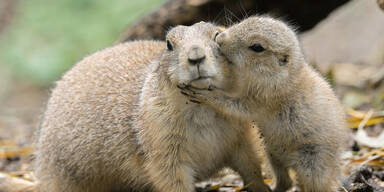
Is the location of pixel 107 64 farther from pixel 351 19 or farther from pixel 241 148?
pixel 351 19

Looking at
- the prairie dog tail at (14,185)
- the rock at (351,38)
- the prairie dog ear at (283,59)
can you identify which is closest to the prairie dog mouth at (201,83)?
the prairie dog ear at (283,59)

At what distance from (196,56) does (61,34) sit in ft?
39.1

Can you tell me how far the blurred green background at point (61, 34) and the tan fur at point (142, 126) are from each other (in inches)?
322

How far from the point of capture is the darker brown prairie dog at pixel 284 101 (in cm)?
487

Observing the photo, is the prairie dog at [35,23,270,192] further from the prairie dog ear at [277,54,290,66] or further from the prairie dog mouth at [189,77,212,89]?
the prairie dog ear at [277,54,290,66]

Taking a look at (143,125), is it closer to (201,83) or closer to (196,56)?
(201,83)

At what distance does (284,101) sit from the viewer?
5.06 meters

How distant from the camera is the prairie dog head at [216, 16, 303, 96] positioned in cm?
486

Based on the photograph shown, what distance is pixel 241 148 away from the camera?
5453 mm

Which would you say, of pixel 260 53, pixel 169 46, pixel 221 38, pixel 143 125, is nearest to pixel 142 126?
pixel 143 125

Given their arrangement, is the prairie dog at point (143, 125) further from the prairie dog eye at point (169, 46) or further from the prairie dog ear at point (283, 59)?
the prairie dog ear at point (283, 59)

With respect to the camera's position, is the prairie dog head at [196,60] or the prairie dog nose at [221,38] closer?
the prairie dog head at [196,60]

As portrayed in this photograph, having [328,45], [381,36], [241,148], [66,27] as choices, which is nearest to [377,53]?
[381,36]

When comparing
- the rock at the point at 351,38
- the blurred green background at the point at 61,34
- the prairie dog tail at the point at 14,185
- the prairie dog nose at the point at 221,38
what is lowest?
the prairie dog nose at the point at 221,38
